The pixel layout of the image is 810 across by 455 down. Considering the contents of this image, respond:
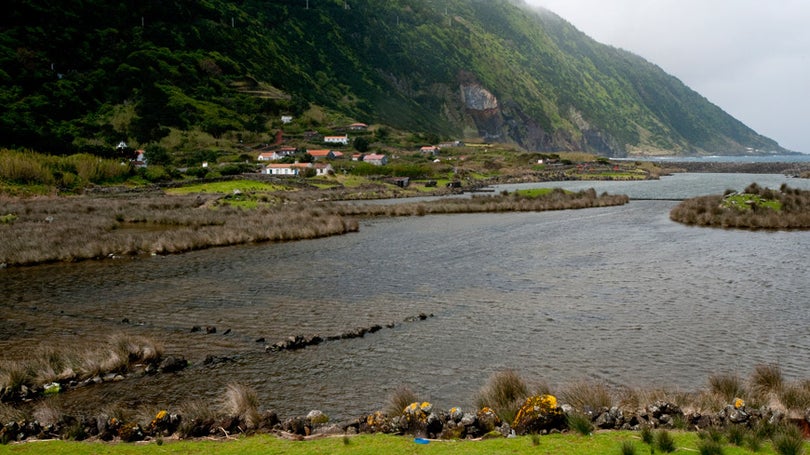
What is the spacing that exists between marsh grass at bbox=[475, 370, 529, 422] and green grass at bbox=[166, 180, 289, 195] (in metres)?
82.3

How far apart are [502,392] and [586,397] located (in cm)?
213

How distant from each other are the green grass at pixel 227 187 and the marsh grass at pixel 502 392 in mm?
82343

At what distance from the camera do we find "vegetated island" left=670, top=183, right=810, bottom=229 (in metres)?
53.8

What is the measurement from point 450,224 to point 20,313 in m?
45.1

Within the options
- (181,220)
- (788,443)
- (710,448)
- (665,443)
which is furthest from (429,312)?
(181,220)

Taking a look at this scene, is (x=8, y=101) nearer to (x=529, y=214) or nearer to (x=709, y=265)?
(x=529, y=214)

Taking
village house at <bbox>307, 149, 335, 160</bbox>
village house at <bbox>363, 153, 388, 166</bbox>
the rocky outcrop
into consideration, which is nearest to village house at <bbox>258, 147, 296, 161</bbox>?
village house at <bbox>307, 149, 335, 160</bbox>

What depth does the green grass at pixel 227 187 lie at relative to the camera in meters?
93.9

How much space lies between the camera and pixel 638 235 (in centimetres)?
5219

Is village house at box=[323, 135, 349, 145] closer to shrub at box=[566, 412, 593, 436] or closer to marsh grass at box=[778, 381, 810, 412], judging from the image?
marsh grass at box=[778, 381, 810, 412]

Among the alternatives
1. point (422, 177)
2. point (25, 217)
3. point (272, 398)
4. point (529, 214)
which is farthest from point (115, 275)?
point (422, 177)

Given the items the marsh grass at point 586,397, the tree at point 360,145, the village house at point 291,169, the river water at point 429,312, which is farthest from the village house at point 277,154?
the marsh grass at point 586,397

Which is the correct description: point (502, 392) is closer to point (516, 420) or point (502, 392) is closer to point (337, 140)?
point (516, 420)

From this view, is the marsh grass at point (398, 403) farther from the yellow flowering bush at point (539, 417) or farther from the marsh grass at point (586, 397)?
the marsh grass at point (586, 397)
